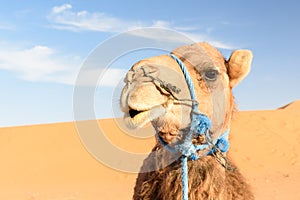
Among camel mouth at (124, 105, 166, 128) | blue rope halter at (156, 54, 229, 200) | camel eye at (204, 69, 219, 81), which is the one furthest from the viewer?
camel eye at (204, 69, 219, 81)

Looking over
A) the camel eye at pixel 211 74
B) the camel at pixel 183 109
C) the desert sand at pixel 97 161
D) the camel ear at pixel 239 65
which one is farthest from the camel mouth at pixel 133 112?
the desert sand at pixel 97 161

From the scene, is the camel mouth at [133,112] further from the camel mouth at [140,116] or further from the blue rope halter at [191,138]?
the blue rope halter at [191,138]

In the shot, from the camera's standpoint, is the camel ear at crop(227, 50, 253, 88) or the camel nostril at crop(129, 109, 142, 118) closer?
the camel nostril at crop(129, 109, 142, 118)

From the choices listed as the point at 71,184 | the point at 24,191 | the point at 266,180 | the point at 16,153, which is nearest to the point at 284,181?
the point at 266,180

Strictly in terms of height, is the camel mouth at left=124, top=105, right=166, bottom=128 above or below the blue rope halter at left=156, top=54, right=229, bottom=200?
above

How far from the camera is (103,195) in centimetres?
1491

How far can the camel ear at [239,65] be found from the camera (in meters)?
2.90

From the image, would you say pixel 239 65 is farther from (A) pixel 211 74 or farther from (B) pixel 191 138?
(B) pixel 191 138

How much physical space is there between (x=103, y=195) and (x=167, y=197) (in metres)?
12.6

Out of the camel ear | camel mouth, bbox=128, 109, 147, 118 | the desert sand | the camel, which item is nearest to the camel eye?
the camel

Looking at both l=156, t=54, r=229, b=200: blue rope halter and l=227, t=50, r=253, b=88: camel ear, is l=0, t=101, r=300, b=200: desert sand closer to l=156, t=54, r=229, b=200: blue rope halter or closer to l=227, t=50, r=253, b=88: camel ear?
l=227, t=50, r=253, b=88: camel ear

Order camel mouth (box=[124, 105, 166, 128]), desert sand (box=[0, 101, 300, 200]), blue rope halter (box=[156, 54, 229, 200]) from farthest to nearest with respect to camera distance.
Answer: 1. desert sand (box=[0, 101, 300, 200])
2. blue rope halter (box=[156, 54, 229, 200])
3. camel mouth (box=[124, 105, 166, 128])

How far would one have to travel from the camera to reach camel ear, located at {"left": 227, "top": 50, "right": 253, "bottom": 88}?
114 inches

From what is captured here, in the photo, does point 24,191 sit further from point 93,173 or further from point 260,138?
point 260,138
